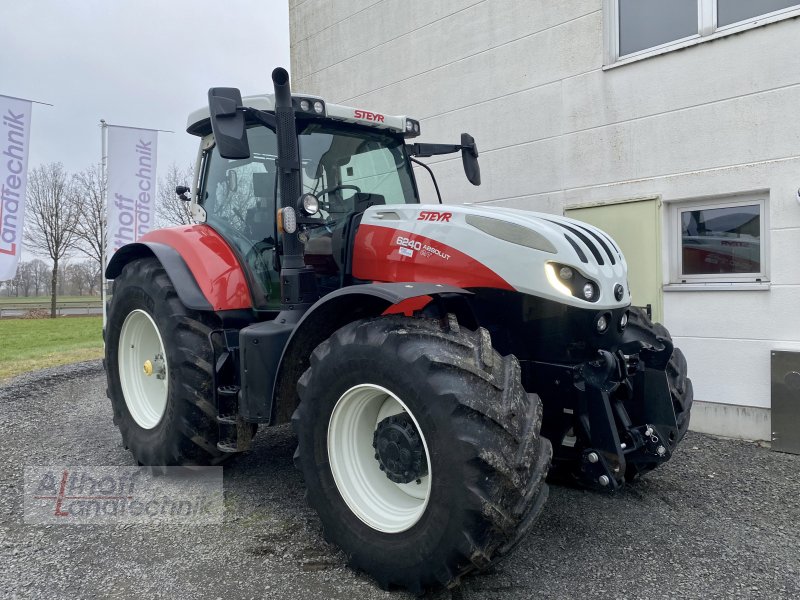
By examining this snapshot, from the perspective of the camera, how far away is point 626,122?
5723 mm

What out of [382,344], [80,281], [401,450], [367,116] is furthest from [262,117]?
[80,281]

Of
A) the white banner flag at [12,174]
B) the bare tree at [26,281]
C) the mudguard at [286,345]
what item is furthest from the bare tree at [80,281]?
the mudguard at [286,345]

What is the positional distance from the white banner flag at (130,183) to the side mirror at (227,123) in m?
9.00

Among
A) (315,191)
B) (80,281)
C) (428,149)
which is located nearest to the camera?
(315,191)

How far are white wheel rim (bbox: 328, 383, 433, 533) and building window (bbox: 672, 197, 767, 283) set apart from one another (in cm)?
364

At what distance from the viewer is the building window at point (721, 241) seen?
5059 mm

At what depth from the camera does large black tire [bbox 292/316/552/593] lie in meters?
2.33

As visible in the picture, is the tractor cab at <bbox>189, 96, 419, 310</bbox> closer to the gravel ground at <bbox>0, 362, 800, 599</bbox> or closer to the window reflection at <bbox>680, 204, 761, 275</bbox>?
the gravel ground at <bbox>0, 362, 800, 599</bbox>

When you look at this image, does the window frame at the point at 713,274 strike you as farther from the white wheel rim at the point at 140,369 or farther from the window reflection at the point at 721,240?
the white wheel rim at the point at 140,369

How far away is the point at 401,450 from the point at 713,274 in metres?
3.80

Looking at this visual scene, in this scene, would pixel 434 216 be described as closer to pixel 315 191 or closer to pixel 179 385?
pixel 315 191

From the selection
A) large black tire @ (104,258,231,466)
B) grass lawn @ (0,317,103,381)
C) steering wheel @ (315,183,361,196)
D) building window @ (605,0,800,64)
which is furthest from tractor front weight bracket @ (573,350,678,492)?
grass lawn @ (0,317,103,381)

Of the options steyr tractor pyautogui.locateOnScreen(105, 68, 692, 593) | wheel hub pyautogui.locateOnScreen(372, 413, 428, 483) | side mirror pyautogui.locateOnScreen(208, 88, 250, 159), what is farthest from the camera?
side mirror pyautogui.locateOnScreen(208, 88, 250, 159)

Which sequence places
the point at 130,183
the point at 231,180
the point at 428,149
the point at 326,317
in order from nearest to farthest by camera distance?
the point at 326,317, the point at 231,180, the point at 428,149, the point at 130,183
